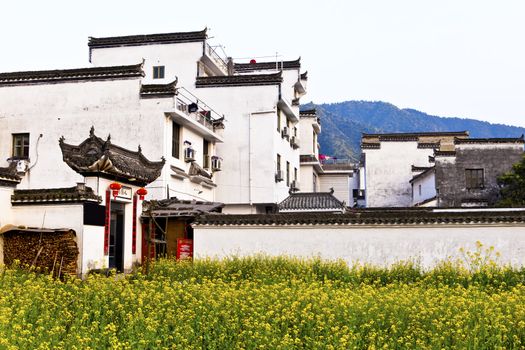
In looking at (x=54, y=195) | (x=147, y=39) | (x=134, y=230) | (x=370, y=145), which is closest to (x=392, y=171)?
(x=370, y=145)

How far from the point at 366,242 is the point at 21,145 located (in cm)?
1742

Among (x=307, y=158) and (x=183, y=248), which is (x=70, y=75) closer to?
(x=183, y=248)

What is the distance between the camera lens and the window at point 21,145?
2816 cm

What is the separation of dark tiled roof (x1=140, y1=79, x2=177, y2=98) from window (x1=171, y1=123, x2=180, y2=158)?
2011 millimetres

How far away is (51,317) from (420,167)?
39.7 meters

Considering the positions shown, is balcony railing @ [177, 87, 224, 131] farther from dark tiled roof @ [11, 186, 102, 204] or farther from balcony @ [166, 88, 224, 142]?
dark tiled roof @ [11, 186, 102, 204]

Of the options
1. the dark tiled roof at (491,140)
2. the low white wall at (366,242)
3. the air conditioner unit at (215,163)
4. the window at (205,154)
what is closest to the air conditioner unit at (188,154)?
the window at (205,154)

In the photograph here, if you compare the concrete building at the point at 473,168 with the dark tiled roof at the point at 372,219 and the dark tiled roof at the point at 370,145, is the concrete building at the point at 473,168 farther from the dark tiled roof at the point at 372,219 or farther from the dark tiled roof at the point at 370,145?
the dark tiled roof at the point at 372,219

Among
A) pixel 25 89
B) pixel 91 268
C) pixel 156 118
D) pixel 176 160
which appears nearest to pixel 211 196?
pixel 176 160

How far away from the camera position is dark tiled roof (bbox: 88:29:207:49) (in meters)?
34.0

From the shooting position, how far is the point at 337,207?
100 feet

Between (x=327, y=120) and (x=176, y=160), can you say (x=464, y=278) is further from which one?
(x=327, y=120)

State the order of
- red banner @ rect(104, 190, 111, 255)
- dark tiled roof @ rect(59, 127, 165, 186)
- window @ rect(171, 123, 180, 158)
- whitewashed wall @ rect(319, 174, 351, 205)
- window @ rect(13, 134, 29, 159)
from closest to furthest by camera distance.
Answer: dark tiled roof @ rect(59, 127, 165, 186) < red banner @ rect(104, 190, 111, 255) < window @ rect(171, 123, 180, 158) < window @ rect(13, 134, 29, 159) < whitewashed wall @ rect(319, 174, 351, 205)

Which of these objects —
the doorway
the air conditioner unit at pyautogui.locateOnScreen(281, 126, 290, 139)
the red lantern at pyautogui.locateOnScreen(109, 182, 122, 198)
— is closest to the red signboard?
the doorway
